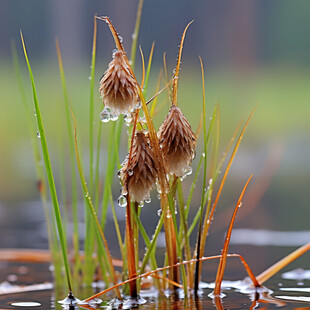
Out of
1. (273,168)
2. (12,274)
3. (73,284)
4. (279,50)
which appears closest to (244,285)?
(73,284)

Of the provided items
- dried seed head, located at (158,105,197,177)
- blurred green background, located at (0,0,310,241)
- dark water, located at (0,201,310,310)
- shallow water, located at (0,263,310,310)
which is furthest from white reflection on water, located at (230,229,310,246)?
blurred green background, located at (0,0,310,241)

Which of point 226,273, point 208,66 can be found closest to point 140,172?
point 226,273

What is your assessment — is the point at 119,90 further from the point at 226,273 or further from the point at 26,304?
the point at 226,273

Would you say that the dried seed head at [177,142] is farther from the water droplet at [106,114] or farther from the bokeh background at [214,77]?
the bokeh background at [214,77]

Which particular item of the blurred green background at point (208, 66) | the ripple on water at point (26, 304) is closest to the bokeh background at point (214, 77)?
the blurred green background at point (208, 66)

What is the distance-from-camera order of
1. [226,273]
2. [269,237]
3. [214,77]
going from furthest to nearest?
[214,77]
[269,237]
[226,273]

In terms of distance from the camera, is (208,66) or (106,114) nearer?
(106,114)
